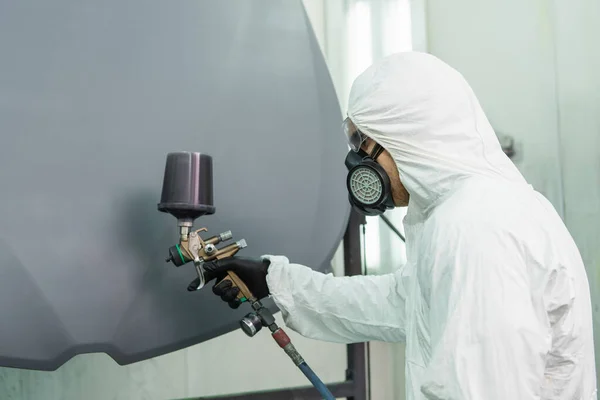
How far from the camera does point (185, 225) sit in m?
0.99

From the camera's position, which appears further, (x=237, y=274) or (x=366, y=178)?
(x=237, y=274)

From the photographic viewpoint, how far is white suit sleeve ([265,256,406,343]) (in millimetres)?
1113

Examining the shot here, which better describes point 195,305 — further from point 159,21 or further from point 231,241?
point 159,21

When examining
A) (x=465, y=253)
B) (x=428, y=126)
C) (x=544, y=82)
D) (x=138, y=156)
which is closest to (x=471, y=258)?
(x=465, y=253)

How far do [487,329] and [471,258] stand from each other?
0.27 feet

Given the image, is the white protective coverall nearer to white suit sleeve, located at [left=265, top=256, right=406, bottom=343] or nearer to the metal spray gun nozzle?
white suit sleeve, located at [left=265, top=256, right=406, bottom=343]

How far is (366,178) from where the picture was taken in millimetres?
918

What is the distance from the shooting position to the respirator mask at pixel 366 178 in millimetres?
909

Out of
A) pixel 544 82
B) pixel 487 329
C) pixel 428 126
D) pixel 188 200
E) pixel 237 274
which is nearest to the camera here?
pixel 487 329

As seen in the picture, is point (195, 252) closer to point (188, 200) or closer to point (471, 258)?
point (188, 200)

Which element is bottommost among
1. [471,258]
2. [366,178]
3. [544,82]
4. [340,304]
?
[340,304]

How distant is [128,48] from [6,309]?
48cm

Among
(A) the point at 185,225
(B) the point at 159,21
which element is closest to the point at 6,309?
(A) the point at 185,225

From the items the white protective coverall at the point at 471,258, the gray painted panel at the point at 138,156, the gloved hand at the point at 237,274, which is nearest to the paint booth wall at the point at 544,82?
the gray painted panel at the point at 138,156
